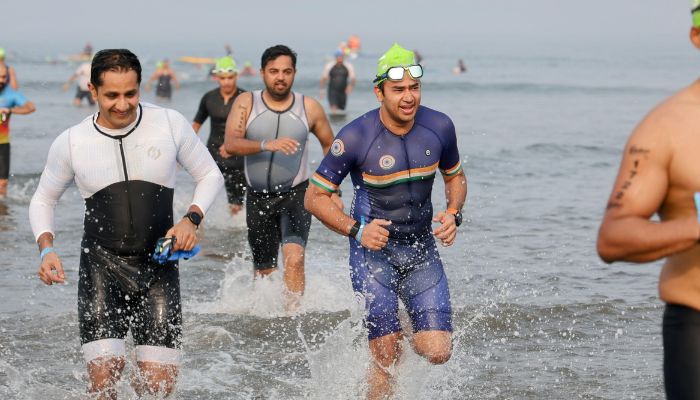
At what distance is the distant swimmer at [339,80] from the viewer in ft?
A: 95.8

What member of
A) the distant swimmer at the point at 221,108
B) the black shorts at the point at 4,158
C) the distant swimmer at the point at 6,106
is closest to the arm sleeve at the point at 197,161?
the distant swimmer at the point at 221,108

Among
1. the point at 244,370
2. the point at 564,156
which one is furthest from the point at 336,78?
the point at 244,370

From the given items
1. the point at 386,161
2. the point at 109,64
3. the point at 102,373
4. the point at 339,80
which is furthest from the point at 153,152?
the point at 339,80

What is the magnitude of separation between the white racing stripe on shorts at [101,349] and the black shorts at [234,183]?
6.49m

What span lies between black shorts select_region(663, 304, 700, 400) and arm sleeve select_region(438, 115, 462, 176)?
2702 mm

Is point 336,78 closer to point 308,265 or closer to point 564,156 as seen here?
point 564,156

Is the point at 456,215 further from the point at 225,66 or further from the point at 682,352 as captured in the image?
the point at 225,66

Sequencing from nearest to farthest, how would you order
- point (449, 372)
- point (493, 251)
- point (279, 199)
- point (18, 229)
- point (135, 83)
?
point (135, 83), point (449, 372), point (279, 199), point (493, 251), point (18, 229)

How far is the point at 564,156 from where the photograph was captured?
21844mm

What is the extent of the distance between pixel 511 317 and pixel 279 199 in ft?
7.02

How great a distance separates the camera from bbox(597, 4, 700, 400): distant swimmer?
322 cm

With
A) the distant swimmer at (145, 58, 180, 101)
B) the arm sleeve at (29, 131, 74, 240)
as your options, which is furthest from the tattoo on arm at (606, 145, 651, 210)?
the distant swimmer at (145, 58, 180, 101)

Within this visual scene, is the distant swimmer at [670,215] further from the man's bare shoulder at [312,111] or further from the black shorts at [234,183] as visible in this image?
the black shorts at [234,183]

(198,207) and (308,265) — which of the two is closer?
(198,207)
